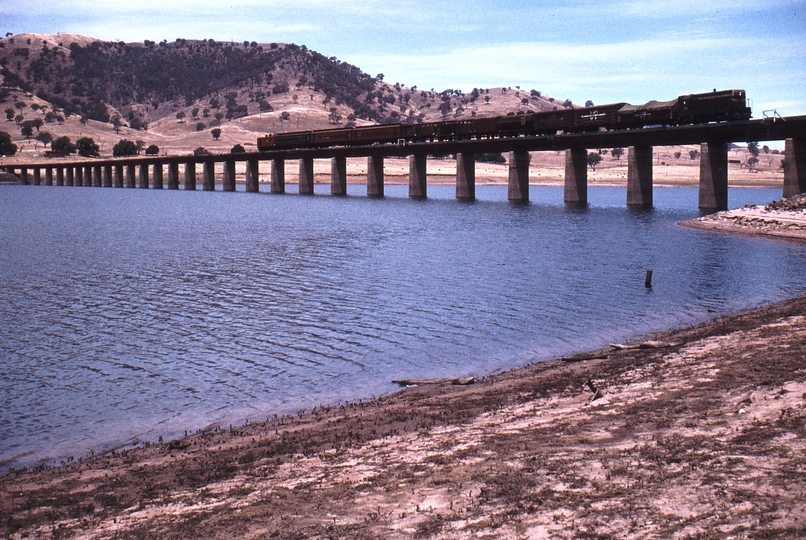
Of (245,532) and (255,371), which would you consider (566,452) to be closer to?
(245,532)

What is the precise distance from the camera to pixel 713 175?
73.9 metres

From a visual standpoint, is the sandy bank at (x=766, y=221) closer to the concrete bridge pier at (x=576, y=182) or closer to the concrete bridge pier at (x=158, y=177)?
the concrete bridge pier at (x=576, y=182)

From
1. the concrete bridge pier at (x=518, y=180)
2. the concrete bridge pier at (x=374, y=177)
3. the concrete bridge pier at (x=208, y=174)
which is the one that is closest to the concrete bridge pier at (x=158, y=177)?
the concrete bridge pier at (x=208, y=174)

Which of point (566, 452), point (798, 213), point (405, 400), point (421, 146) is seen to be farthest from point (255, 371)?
point (421, 146)

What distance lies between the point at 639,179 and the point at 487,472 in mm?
80829

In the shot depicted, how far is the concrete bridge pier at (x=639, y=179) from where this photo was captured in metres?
82.6

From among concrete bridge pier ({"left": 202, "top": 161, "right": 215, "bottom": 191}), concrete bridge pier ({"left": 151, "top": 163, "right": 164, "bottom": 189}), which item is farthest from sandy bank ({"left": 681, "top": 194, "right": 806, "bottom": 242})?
concrete bridge pier ({"left": 151, "top": 163, "right": 164, "bottom": 189})

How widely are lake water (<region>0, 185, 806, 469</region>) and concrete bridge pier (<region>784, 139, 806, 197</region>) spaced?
17062 mm

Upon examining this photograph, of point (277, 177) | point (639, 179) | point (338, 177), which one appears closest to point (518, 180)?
point (639, 179)

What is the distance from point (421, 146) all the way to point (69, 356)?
86.7m

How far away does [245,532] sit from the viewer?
8.12m

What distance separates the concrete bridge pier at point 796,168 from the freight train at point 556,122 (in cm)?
561

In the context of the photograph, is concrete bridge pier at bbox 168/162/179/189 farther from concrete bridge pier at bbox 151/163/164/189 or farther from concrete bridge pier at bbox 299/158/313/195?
concrete bridge pier at bbox 299/158/313/195

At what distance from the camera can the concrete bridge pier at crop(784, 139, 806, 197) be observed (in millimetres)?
64875
